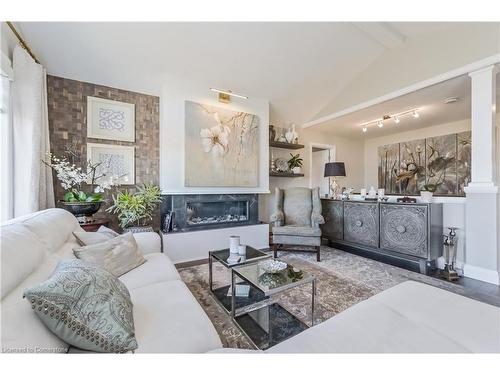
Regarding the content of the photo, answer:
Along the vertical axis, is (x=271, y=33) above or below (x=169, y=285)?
above

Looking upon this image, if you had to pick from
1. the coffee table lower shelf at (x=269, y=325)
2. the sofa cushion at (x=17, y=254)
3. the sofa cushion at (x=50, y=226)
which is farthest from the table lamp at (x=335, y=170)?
A: the sofa cushion at (x=17, y=254)

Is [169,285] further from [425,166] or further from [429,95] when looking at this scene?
[425,166]

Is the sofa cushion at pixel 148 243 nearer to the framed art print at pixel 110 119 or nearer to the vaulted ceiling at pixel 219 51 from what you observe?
the framed art print at pixel 110 119

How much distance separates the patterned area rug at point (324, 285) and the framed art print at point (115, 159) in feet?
4.99

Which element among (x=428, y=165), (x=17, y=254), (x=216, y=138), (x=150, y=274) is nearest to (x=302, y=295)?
(x=150, y=274)

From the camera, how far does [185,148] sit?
3072 mm

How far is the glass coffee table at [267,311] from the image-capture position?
1.44 meters

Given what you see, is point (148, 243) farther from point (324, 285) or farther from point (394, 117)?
point (394, 117)

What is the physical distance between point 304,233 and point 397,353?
89.7 inches

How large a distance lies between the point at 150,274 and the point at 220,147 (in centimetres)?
218

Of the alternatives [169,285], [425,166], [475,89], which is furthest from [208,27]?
[425,166]

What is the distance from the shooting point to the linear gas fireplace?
306cm

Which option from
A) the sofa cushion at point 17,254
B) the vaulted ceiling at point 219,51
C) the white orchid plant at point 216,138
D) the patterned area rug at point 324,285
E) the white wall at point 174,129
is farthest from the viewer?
the white orchid plant at point 216,138
